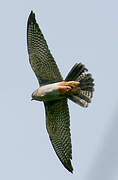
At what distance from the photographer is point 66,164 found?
12992mm

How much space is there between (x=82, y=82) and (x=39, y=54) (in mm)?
1415

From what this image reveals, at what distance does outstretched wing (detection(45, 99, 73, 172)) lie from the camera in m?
13.1

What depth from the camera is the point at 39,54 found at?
43.7 ft

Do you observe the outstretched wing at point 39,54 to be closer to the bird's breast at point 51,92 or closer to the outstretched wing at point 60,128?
the bird's breast at point 51,92

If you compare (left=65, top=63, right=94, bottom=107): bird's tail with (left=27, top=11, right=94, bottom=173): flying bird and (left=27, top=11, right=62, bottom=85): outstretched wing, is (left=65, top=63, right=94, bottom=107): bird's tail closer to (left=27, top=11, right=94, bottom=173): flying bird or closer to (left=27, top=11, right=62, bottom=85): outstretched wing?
(left=27, top=11, right=94, bottom=173): flying bird

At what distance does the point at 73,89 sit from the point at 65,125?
1.10m

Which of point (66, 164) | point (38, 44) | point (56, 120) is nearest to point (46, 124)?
point (56, 120)

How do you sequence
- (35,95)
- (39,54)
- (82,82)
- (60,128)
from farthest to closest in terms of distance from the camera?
(60,128) < (39,54) < (35,95) < (82,82)

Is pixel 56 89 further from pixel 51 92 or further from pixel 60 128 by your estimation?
pixel 60 128

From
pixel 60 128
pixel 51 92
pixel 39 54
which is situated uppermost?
pixel 39 54

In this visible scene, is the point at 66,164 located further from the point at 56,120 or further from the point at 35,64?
the point at 35,64

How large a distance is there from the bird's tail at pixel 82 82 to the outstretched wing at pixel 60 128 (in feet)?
1.88

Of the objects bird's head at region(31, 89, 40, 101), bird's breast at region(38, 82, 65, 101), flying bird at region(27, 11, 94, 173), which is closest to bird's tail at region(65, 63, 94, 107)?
flying bird at region(27, 11, 94, 173)

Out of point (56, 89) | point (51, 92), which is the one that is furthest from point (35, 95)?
point (56, 89)
